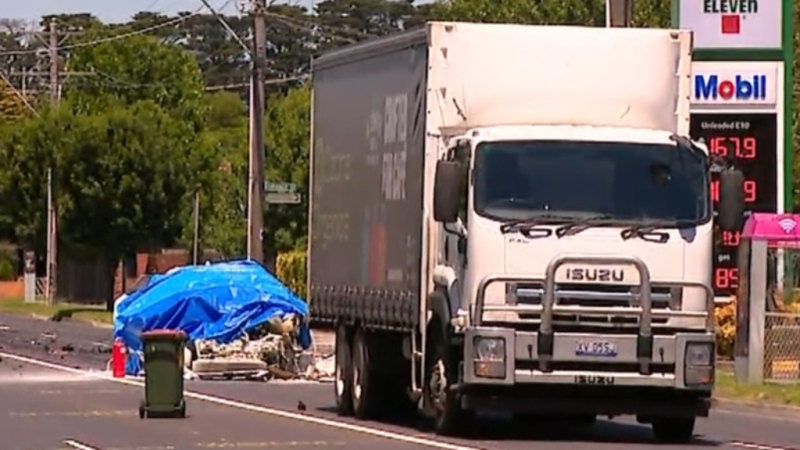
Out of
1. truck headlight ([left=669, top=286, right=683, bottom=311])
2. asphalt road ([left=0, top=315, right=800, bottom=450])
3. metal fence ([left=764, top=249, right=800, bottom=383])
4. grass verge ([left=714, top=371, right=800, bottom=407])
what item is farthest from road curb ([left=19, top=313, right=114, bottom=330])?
truck headlight ([left=669, top=286, right=683, bottom=311])

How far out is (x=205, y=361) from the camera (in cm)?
3738

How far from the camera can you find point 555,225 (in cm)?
2066

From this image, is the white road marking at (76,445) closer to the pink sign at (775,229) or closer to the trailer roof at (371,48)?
the trailer roof at (371,48)

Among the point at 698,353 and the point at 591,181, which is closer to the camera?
the point at 698,353

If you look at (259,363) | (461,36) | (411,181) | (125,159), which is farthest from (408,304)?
(125,159)

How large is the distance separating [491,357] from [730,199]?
117 inches

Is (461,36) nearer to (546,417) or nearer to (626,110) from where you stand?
(626,110)

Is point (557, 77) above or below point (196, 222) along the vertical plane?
above

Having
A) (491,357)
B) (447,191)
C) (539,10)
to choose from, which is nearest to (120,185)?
(539,10)

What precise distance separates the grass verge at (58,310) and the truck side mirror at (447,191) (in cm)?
4463

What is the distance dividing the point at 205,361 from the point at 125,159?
35.0 metres

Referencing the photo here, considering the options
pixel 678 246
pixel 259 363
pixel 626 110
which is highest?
pixel 626 110

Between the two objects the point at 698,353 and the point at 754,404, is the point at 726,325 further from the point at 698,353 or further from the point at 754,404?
the point at 698,353

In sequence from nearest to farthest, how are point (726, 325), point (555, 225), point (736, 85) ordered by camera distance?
point (555, 225) < point (736, 85) < point (726, 325)
